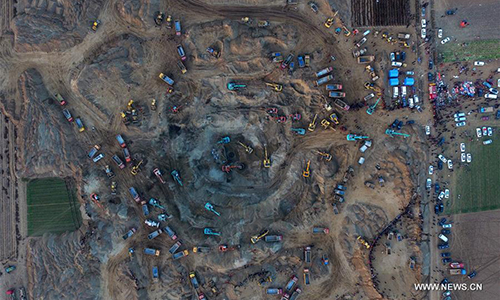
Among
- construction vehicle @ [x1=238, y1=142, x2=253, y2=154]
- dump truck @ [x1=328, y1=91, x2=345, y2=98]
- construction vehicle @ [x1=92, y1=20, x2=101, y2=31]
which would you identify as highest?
construction vehicle @ [x1=92, y1=20, x2=101, y2=31]

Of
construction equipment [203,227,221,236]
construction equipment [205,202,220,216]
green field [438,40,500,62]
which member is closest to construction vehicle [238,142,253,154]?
construction equipment [205,202,220,216]

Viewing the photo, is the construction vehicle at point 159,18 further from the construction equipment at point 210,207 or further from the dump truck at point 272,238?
the dump truck at point 272,238

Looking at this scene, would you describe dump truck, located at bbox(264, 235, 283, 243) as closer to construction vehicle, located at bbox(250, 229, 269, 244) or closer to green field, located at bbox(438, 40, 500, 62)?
construction vehicle, located at bbox(250, 229, 269, 244)

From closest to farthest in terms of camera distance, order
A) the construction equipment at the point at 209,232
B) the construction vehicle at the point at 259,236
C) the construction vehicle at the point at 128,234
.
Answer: the construction vehicle at the point at 128,234
the construction vehicle at the point at 259,236
the construction equipment at the point at 209,232

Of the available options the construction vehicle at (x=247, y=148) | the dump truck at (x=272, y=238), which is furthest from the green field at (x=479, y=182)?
the construction vehicle at (x=247, y=148)

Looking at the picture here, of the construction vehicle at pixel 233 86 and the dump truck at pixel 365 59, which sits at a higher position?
the dump truck at pixel 365 59
